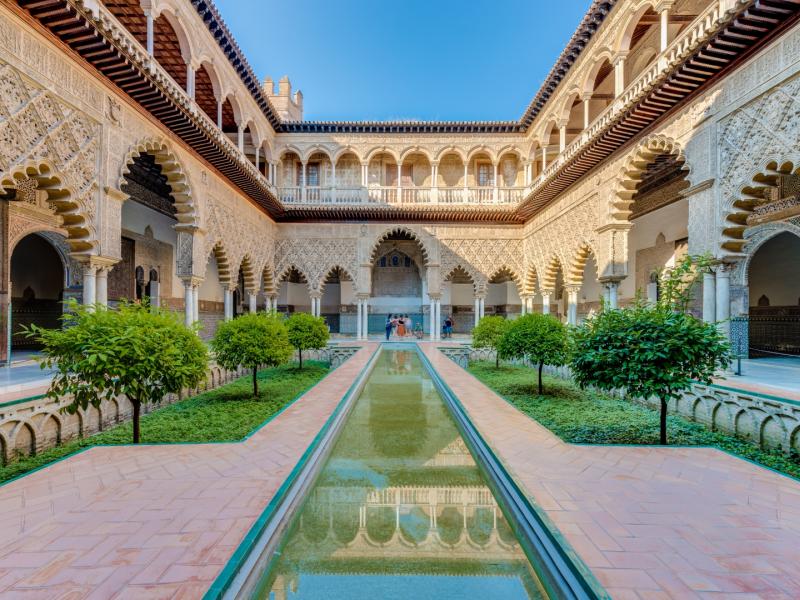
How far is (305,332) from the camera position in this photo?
33.3 ft

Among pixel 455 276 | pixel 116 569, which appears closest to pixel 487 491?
pixel 116 569

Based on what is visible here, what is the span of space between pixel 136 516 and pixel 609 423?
4940 millimetres

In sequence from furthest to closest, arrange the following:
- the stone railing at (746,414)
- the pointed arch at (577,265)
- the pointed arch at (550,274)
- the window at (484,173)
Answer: the window at (484,173)
the pointed arch at (550,274)
the pointed arch at (577,265)
the stone railing at (746,414)

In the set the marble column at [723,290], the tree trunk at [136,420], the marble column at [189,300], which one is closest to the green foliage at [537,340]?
the marble column at [723,290]

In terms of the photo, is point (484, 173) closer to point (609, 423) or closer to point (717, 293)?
point (717, 293)

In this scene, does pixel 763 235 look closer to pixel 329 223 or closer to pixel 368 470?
pixel 368 470

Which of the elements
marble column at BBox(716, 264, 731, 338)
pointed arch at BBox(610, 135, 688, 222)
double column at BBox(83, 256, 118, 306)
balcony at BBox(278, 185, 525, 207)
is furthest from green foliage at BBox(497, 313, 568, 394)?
balcony at BBox(278, 185, 525, 207)

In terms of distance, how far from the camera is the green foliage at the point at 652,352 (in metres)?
4.20

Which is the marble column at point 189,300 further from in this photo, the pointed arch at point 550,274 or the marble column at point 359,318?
the pointed arch at point 550,274

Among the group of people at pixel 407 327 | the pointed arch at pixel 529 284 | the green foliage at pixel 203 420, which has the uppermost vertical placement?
the pointed arch at pixel 529 284

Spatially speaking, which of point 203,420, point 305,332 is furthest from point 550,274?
point 203,420

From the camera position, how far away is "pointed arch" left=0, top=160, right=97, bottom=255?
555 cm

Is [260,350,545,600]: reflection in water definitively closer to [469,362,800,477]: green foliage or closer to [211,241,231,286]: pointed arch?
[469,362,800,477]: green foliage

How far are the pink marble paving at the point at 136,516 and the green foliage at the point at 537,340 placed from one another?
446 cm
